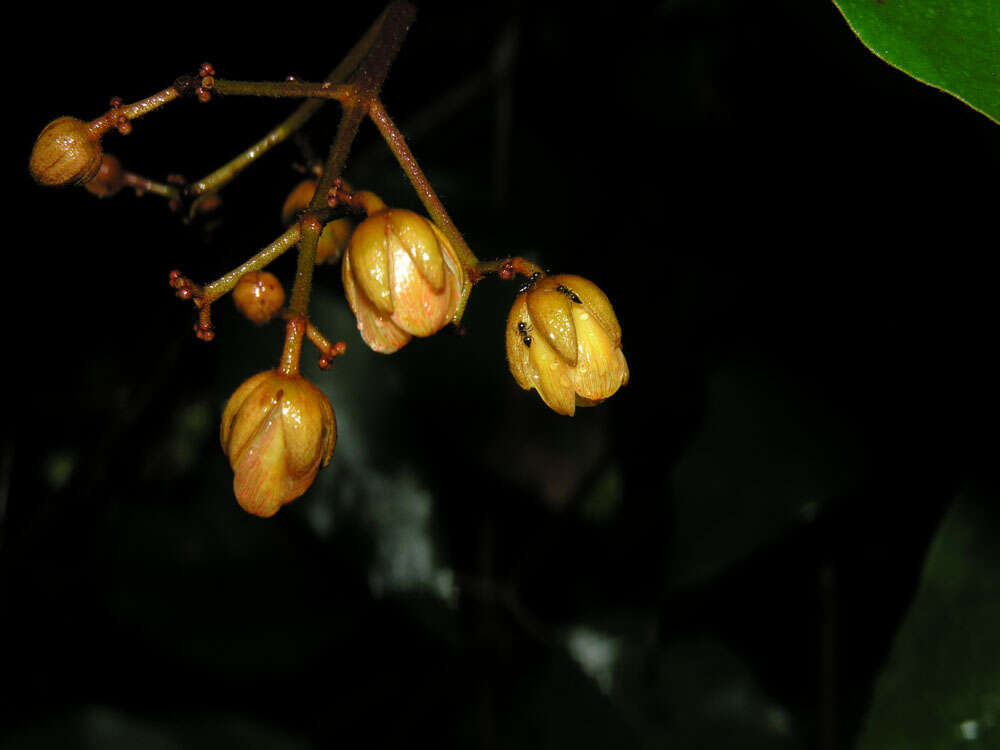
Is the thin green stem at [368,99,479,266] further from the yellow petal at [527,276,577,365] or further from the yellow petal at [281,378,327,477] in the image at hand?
the yellow petal at [281,378,327,477]

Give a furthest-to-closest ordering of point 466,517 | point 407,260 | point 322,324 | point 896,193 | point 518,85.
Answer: point 466,517, point 518,85, point 322,324, point 896,193, point 407,260

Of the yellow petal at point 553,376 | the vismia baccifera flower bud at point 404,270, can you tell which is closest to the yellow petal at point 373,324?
the vismia baccifera flower bud at point 404,270

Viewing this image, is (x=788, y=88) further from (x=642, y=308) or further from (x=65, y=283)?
(x=65, y=283)

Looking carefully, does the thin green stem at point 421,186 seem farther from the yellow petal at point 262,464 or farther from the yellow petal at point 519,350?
the yellow petal at point 262,464

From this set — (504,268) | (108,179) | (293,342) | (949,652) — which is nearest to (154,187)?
(108,179)

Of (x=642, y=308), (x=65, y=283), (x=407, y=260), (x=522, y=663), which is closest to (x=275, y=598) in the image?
(x=522, y=663)

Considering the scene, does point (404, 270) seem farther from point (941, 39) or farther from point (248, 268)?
point (941, 39)
